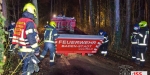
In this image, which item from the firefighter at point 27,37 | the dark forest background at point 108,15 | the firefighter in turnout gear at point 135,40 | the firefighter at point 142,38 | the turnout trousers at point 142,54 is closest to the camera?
the firefighter at point 27,37

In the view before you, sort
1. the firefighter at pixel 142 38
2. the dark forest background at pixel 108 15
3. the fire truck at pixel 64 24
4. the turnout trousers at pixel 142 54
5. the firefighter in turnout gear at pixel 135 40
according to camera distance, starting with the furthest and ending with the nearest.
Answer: the fire truck at pixel 64 24 < the dark forest background at pixel 108 15 < the firefighter in turnout gear at pixel 135 40 < the turnout trousers at pixel 142 54 < the firefighter at pixel 142 38

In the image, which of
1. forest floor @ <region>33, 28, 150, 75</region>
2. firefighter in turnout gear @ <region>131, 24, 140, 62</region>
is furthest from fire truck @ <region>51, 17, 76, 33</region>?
firefighter in turnout gear @ <region>131, 24, 140, 62</region>

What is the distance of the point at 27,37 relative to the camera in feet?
17.2

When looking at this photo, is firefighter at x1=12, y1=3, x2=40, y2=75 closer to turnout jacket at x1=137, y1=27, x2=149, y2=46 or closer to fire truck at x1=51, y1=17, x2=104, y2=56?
fire truck at x1=51, y1=17, x2=104, y2=56

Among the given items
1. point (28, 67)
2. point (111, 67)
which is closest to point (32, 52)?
point (28, 67)

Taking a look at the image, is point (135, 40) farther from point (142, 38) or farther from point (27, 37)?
point (27, 37)

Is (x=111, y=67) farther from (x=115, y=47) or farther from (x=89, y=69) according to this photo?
(x=115, y=47)

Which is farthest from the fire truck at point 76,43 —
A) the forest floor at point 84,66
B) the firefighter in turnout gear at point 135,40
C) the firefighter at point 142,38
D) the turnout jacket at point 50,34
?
the firefighter at point 142,38

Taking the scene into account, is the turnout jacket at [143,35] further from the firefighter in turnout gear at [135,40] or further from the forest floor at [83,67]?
the forest floor at [83,67]

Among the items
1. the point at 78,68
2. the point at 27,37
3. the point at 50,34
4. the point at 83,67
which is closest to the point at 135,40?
the point at 83,67

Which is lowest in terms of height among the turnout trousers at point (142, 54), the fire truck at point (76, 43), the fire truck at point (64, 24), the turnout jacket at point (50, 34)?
the turnout trousers at point (142, 54)

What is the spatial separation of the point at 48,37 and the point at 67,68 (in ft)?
4.25

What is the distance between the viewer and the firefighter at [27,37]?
5.24 meters

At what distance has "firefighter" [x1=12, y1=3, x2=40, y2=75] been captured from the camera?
5242mm
